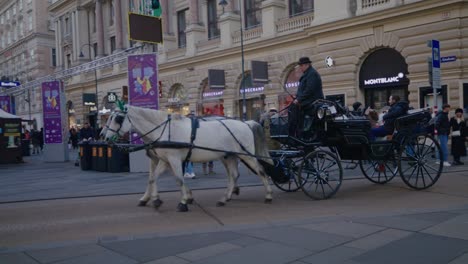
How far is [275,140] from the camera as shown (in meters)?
8.91

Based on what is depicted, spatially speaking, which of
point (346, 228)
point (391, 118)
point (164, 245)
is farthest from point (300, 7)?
point (164, 245)

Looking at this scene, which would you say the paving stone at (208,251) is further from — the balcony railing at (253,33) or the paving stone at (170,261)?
the balcony railing at (253,33)

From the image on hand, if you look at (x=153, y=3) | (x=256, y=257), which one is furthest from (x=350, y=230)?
(x=153, y=3)

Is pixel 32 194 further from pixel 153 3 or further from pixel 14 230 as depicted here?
pixel 153 3

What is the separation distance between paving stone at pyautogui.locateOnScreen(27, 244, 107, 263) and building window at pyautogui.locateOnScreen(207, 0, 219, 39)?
27.8 m

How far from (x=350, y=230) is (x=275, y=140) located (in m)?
3.21

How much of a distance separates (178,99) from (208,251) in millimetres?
29891

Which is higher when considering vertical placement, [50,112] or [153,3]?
[153,3]

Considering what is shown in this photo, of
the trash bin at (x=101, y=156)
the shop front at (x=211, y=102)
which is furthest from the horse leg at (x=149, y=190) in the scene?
the shop front at (x=211, y=102)

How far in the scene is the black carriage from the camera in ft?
27.2

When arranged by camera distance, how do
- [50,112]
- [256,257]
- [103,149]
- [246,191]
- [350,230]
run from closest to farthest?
[256,257] < [350,230] < [246,191] < [103,149] < [50,112]

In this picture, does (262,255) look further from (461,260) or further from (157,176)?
(157,176)

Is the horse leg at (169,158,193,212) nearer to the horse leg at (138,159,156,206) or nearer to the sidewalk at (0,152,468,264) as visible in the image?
the sidewalk at (0,152,468,264)

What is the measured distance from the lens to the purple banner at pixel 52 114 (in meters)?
22.0
